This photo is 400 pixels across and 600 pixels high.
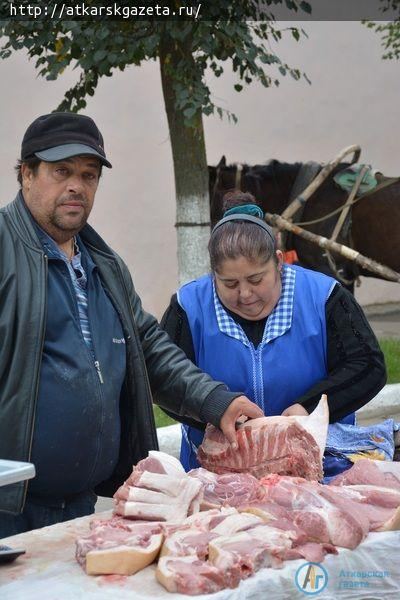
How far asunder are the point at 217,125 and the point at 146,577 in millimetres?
10766

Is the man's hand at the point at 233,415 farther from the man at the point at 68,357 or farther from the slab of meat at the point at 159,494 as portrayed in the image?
the slab of meat at the point at 159,494

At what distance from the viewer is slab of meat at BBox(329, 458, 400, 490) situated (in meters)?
3.12

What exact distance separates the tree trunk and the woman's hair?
400cm

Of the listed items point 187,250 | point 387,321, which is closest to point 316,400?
point 187,250

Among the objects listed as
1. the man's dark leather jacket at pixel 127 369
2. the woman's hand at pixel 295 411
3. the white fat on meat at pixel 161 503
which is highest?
the man's dark leather jacket at pixel 127 369

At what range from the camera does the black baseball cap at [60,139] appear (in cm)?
303

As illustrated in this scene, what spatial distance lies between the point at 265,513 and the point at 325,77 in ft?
38.0

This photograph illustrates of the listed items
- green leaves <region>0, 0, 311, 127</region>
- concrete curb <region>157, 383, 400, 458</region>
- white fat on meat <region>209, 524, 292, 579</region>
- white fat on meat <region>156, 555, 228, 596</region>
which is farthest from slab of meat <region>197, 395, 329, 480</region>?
concrete curb <region>157, 383, 400, 458</region>

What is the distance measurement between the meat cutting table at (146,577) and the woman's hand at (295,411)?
719 mm

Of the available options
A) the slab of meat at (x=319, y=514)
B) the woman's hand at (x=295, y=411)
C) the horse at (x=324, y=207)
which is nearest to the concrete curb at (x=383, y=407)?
the horse at (x=324, y=207)

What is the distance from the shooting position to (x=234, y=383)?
11.7 feet

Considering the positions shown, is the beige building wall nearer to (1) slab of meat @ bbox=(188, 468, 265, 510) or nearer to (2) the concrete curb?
(2) the concrete curb

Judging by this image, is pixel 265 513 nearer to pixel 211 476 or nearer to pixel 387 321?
pixel 211 476

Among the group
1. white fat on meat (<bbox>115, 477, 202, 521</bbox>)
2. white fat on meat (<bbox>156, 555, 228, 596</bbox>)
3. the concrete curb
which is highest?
white fat on meat (<bbox>115, 477, 202, 521</bbox>)
